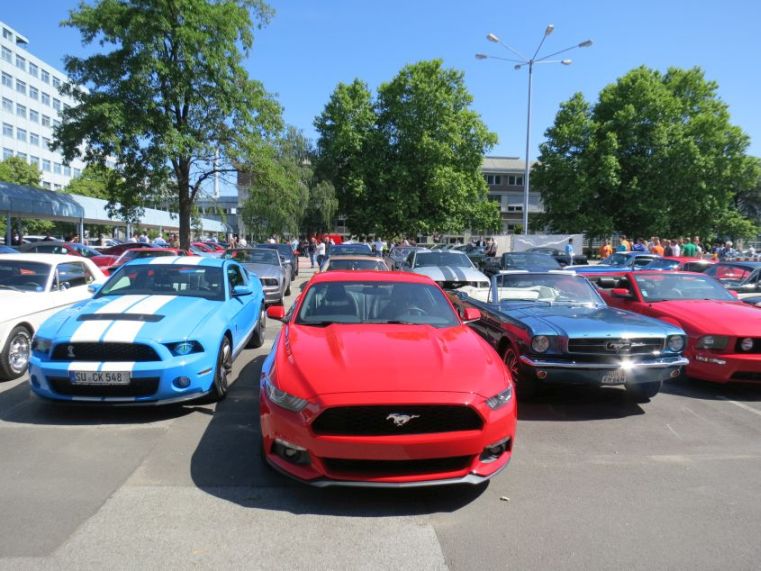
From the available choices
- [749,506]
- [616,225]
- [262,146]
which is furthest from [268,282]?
[616,225]

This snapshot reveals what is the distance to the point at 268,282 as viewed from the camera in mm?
13477

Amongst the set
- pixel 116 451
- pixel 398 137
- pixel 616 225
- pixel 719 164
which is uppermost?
pixel 398 137

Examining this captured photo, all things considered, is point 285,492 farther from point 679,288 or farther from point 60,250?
point 60,250

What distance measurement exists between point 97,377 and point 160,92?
20509 mm

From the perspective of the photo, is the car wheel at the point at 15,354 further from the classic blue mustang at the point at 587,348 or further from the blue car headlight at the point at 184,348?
the classic blue mustang at the point at 587,348

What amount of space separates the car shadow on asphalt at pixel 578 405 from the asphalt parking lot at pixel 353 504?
1.04 ft

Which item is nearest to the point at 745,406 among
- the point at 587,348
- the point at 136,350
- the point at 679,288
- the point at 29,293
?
the point at 587,348

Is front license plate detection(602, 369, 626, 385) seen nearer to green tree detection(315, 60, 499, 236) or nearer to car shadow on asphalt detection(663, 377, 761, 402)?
car shadow on asphalt detection(663, 377, 761, 402)

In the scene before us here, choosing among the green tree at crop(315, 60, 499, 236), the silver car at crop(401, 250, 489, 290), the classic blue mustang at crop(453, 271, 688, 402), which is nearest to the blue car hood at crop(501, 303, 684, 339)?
the classic blue mustang at crop(453, 271, 688, 402)

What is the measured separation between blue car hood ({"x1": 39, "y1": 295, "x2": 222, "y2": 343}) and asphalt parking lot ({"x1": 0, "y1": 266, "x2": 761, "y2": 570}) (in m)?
0.83

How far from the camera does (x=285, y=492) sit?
11.8 feet

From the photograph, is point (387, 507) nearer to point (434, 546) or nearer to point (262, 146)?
point (434, 546)

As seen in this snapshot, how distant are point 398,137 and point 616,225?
19.1 metres

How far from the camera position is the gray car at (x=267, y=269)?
13.4 metres
